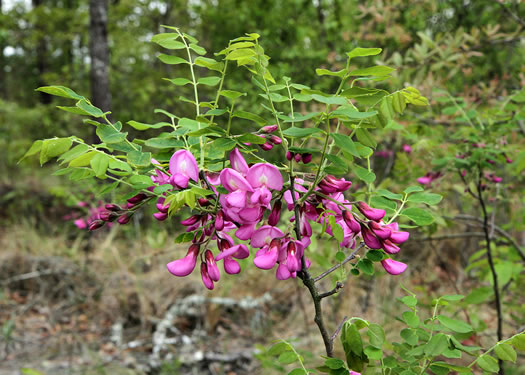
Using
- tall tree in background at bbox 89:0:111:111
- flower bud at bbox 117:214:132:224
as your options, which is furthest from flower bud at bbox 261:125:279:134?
tall tree in background at bbox 89:0:111:111

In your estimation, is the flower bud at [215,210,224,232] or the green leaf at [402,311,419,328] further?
the green leaf at [402,311,419,328]

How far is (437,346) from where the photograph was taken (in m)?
0.92

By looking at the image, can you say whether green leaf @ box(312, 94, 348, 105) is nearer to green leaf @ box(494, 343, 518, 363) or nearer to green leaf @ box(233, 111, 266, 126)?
green leaf @ box(233, 111, 266, 126)

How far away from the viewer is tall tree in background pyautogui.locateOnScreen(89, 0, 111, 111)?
5730 millimetres

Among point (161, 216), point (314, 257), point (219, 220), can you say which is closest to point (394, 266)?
point (219, 220)

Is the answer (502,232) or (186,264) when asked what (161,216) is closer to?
(186,264)

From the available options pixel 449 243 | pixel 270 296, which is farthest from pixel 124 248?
pixel 449 243

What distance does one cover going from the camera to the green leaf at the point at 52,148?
0.78 meters

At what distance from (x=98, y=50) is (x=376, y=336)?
5812 millimetres

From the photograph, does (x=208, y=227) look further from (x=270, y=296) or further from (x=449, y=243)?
(x=449, y=243)

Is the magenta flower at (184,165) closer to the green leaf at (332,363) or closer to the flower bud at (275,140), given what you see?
the flower bud at (275,140)

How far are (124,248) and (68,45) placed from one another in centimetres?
791

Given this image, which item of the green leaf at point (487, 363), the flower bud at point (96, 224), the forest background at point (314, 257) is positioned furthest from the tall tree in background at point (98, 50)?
the green leaf at point (487, 363)

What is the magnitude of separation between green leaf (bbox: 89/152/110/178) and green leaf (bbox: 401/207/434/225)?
60 centimetres
